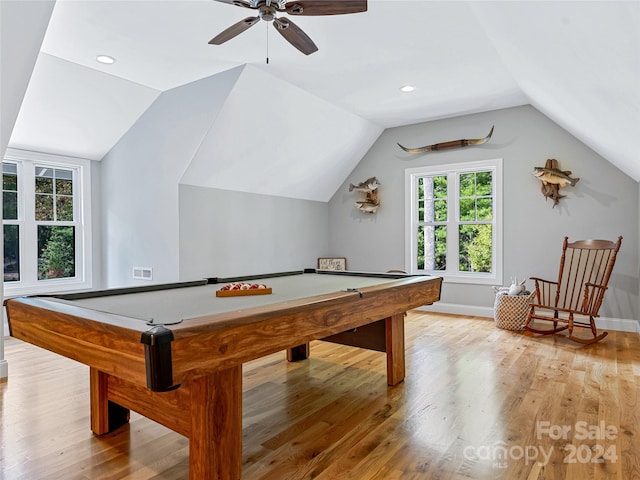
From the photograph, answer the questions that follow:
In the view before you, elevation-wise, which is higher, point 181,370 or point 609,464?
point 181,370

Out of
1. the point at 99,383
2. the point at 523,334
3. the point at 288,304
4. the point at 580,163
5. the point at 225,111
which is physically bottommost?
the point at 523,334

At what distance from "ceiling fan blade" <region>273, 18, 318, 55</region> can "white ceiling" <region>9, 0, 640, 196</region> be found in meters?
0.46

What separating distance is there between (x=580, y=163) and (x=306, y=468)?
4.77 metres

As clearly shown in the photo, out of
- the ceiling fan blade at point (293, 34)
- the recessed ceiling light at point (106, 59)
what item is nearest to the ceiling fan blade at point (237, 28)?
the ceiling fan blade at point (293, 34)

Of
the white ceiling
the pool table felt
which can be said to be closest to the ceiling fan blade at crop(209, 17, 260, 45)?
the white ceiling

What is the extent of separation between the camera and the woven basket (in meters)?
4.59

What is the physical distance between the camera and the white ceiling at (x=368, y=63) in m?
2.38

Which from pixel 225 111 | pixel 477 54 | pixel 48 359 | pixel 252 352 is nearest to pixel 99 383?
pixel 252 352

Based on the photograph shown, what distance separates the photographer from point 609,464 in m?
1.89

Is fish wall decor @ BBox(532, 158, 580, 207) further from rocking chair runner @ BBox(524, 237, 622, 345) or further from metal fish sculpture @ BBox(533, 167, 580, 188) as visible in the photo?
rocking chair runner @ BBox(524, 237, 622, 345)

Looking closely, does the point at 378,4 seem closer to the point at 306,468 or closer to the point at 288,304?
the point at 288,304

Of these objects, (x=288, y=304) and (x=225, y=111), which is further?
(x=225, y=111)

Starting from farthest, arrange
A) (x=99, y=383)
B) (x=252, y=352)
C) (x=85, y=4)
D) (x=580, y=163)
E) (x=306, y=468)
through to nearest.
→ (x=580, y=163) < (x=85, y=4) < (x=99, y=383) < (x=306, y=468) < (x=252, y=352)

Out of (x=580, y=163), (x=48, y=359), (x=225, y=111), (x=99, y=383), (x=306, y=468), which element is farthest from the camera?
(x=580, y=163)
